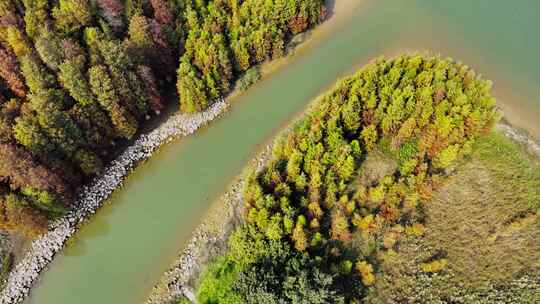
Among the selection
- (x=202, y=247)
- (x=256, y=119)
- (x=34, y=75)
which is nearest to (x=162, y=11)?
(x=34, y=75)

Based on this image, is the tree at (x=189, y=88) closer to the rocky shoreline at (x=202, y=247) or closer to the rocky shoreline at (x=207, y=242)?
the rocky shoreline at (x=207, y=242)

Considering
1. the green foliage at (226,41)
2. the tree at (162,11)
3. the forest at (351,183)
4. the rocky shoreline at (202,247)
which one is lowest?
the rocky shoreline at (202,247)

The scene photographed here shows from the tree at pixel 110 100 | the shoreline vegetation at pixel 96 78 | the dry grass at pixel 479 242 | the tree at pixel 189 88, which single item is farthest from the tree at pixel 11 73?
the dry grass at pixel 479 242

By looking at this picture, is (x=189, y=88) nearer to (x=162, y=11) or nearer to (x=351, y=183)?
(x=162, y=11)

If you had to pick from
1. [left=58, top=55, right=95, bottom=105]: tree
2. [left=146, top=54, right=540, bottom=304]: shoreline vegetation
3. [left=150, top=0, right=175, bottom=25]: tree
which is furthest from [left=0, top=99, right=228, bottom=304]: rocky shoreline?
[left=150, top=0, right=175, bottom=25]: tree

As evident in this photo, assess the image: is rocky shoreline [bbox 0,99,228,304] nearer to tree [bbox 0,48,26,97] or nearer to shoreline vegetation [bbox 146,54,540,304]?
shoreline vegetation [bbox 146,54,540,304]

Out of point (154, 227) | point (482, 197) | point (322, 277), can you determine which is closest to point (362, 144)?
point (482, 197)

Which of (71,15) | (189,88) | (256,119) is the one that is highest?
(71,15)
